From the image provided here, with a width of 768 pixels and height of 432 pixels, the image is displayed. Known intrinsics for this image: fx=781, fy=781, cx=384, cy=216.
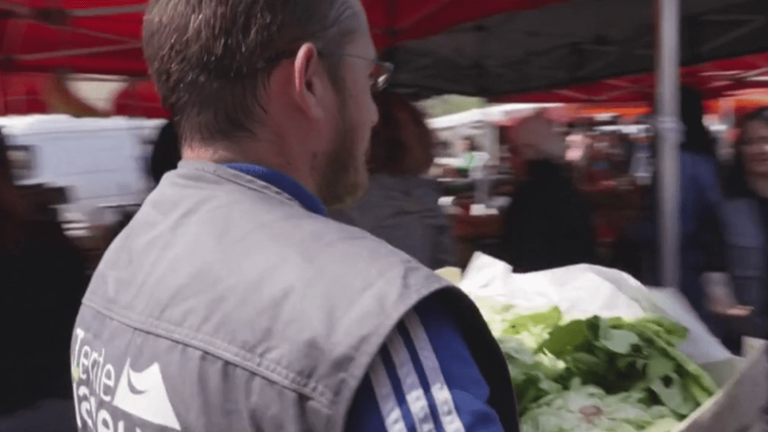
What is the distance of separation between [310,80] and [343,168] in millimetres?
125

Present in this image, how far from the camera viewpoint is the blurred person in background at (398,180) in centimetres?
272

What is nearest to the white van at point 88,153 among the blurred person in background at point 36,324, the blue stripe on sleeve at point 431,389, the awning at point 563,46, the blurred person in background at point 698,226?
the awning at point 563,46

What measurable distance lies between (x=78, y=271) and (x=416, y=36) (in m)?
2.52

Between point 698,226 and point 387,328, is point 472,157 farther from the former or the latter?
point 387,328

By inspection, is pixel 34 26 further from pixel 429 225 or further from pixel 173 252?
pixel 173 252

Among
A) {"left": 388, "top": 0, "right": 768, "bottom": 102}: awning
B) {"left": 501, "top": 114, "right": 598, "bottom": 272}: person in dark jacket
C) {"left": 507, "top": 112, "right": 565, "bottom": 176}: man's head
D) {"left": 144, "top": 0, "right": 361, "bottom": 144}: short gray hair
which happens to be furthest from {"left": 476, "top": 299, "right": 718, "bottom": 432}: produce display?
{"left": 388, "top": 0, "right": 768, "bottom": 102}: awning

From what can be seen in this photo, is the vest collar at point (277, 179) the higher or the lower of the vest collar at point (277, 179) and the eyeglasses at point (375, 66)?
the lower

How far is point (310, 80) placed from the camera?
2.74 feet

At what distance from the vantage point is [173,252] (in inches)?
32.3

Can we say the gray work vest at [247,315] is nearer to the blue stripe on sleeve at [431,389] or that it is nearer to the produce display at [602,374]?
the blue stripe on sleeve at [431,389]

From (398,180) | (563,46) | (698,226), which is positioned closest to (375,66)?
(398,180)

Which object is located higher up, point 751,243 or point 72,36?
point 72,36

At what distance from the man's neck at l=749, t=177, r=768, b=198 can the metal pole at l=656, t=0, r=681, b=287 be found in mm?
1046

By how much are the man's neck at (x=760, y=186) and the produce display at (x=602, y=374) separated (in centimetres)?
157
